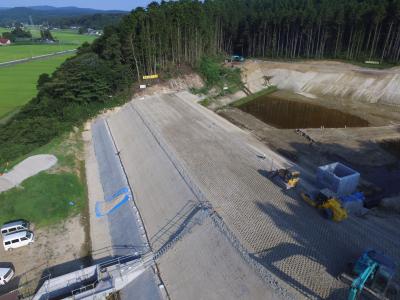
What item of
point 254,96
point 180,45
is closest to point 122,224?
point 254,96

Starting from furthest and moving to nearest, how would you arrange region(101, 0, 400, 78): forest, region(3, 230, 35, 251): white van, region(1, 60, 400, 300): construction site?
region(101, 0, 400, 78): forest < region(3, 230, 35, 251): white van < region(1, 60, 400, 300): construction site

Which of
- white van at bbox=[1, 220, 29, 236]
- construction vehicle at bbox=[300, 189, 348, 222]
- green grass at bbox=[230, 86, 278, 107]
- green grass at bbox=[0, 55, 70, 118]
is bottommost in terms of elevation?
green grass at bbox=[0, 55, 70, 118]

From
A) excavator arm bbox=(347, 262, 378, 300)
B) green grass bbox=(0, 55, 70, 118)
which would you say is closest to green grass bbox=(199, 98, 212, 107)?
green grass bbox=(0, 55, 70, 118)

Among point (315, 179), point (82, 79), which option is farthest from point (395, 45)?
point (82, 79)

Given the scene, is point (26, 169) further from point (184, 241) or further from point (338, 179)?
point (338, 179)

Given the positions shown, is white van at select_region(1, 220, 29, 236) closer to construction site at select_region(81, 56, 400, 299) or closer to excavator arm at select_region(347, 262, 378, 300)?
construction site at select_region(81, 56, 400, 299)

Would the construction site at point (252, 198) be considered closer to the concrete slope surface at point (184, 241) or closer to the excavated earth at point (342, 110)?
the concrete slope surface at point (184, 241)
